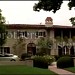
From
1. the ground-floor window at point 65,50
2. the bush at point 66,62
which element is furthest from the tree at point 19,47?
the bush at point 66,62

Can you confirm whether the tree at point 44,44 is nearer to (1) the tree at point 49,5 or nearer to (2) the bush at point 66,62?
(2) the bush at point 66,62

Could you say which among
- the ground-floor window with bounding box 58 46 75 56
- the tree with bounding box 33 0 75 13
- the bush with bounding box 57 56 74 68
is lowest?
the bush with bounding box 57 56 74 68

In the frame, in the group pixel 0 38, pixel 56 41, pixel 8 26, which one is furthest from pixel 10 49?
pixel 0 38

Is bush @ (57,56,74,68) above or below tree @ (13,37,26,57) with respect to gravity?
below

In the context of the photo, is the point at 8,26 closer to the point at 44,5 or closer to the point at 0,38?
the point at 0,38

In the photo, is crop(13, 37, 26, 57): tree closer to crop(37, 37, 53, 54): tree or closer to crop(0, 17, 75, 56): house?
crop(0, 17, 75, 56): house

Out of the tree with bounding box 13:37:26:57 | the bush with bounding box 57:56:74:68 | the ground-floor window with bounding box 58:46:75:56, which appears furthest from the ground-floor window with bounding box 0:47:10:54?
the bush with bounding box 57:56:74:68

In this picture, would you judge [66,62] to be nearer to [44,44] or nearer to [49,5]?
[49,5]

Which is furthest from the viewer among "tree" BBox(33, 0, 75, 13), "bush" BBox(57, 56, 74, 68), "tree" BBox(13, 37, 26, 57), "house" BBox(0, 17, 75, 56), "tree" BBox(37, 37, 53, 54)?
"house" BBox(0, 17, 75, 56)

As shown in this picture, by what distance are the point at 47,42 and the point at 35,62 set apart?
3225cm

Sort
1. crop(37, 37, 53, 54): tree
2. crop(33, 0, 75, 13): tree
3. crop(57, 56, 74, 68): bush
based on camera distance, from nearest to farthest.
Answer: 1. crop(33, 0, 75, 13): tree
2. crop(57, 56, 74, 68): bush
3. crop(37, 37, 53, 54): tree

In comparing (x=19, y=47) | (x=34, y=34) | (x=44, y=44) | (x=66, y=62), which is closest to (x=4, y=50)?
(x=19, y=47)

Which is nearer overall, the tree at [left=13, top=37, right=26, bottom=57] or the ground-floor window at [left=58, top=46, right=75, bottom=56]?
the tree at [left=13, top=37, right=26, bottom=57]

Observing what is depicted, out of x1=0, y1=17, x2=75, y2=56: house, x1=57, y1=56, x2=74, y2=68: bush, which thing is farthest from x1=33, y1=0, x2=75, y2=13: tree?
x1=0, y1=17, x2=75, y2=56: house
